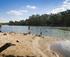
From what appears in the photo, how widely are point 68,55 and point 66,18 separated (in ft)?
429

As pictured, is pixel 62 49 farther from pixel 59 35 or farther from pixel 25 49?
pixel 59 35

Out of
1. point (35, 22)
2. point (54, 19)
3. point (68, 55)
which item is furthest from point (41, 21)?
point (68, 55)

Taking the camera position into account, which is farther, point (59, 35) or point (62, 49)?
point (59, 35)

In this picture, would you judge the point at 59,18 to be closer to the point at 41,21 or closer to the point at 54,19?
the point at 54,19

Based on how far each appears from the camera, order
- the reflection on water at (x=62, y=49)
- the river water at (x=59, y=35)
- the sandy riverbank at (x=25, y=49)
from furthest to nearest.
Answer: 1. the river water at (x=59, y=35)
2. the reflection on water at (x=62, y=49)
3. the sandy riverbank at (x=25, y=49)

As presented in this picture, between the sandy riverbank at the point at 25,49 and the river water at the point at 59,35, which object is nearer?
the sandy riverbank at the point at 25,49

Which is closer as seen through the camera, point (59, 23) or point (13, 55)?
point (13, 55)

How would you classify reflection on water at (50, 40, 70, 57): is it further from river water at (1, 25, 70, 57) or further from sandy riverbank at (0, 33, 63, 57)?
sandy riverbank at (0, 33, 63, 57)

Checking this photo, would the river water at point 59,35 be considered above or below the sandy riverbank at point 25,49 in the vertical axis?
below

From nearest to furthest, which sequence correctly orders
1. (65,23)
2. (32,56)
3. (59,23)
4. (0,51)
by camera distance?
(0,51), (32,56), (65,23), (59,23)

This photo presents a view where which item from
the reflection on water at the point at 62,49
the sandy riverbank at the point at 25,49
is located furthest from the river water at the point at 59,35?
the sandy riverbank at the point at 25,49

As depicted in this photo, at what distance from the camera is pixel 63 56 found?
22.8 metres

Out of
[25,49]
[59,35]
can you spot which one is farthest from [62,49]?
[59,35]

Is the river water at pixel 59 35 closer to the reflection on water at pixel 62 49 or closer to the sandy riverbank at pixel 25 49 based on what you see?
the reflection on water at pixel 62 49
